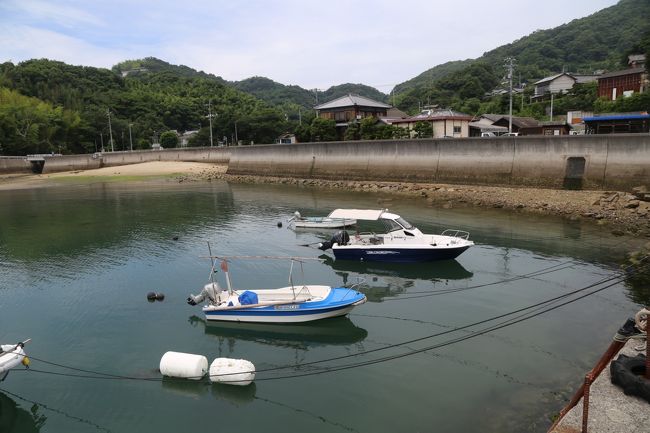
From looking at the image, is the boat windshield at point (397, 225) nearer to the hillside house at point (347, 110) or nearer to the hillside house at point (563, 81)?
the hillside house at point (347, 110)

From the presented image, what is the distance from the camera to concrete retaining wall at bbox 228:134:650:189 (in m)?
33.7

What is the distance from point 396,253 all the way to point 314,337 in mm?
8090

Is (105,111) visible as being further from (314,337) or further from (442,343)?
(442,343)

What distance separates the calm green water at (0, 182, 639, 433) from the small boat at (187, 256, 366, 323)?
46 centimetres

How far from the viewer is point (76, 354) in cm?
1412

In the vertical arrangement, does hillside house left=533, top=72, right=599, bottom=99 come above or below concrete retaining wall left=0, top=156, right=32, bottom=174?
above

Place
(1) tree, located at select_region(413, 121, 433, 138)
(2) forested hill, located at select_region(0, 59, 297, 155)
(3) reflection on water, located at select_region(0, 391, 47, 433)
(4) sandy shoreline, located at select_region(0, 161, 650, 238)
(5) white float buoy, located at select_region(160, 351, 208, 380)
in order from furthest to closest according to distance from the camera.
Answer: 1. (2) forested hill, located at select_region(0, 59, 297, 155)
2. (1) tree, located at select_region(413, 121, 433, 138)
3. (4) sandy shoreline, located at select_region(0, 161, 650, 238)
4. (5) white float buoy, located at select_region(160, 351, 208, 380)
5. (3) reflection on water, located at select_region(0, 391, 47, 433)

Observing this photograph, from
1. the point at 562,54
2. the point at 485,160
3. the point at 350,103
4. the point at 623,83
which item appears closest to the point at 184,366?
the point at 485,160

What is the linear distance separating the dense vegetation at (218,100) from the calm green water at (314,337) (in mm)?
38474

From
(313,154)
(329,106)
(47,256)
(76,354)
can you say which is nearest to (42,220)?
(47,256)

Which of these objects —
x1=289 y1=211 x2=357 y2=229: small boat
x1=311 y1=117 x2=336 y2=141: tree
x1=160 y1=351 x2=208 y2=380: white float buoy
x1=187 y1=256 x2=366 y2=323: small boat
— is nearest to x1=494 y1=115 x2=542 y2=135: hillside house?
x1=311 y1=117 x2=336 y2=141: tree

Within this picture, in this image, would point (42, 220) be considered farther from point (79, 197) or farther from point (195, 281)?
point (195, 281)

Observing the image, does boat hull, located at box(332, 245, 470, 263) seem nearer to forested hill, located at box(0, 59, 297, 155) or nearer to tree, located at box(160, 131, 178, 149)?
forested hill, located at box(0, 59, 297, 155)

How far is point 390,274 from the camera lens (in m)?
21.1
